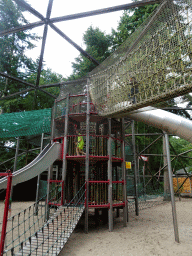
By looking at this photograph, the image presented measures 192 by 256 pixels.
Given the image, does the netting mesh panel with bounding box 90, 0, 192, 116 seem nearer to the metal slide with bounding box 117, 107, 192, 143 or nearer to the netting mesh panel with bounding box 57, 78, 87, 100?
the metal slide with bounding box 117, 107, 192, 143

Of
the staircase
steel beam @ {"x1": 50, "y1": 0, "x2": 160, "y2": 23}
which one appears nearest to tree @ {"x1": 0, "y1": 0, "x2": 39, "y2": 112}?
steel beam @ {"x1": 50, "y1": 0, "x2": 160, "y2": 23}

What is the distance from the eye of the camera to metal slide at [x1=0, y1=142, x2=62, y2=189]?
5676 mm

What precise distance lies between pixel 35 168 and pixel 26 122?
5148 millimetres

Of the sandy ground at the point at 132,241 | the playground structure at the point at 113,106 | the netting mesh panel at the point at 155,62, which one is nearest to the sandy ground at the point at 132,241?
Result: the sandy ground at the point at 132,241

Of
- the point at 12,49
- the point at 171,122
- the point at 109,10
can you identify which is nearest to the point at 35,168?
the point at 171,122

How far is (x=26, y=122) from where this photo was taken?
438 inches

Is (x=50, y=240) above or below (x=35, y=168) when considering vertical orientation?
below

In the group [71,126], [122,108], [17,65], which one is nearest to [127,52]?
[122,108]

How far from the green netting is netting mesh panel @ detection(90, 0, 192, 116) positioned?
5.71m

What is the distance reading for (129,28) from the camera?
21.5 m

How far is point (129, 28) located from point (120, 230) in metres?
20.3

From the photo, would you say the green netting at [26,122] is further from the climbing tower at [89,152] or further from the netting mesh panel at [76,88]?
the netting mesh panel at [76,88]

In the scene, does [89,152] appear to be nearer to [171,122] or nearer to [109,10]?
[171,122]

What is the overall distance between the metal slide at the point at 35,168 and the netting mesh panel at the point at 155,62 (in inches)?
120
